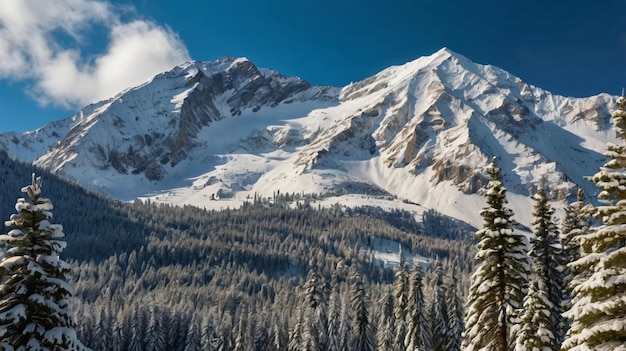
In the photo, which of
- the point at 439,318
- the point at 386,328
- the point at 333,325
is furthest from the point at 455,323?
the point at 333,325

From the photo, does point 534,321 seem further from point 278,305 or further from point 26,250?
point 278,305

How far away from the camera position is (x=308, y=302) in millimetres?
79250

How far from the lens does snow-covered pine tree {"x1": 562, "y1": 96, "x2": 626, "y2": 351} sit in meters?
13.9

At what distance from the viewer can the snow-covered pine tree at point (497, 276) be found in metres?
21.5

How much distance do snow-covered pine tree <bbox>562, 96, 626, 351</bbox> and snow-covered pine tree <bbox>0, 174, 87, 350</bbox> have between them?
16278mm

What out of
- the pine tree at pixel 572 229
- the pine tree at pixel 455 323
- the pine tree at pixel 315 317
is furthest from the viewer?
the pine tree at pixel 315 317

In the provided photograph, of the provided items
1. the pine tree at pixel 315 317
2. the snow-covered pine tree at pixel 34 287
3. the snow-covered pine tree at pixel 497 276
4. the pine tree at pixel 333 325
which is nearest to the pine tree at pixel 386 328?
the pine tree at pixel 333 325

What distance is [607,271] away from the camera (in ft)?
46.2

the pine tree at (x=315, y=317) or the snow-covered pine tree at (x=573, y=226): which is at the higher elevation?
the snow-covered pine tree at (x=573, y=226)

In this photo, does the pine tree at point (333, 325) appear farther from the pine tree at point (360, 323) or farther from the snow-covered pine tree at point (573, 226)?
the snow-covered pine tree at point (573, 226)

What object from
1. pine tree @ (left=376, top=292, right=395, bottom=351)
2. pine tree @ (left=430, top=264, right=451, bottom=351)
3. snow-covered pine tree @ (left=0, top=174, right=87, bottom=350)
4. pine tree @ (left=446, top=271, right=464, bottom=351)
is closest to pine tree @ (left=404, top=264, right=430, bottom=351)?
pine tree @ (left=446, top=271, right=464, bottom=351)

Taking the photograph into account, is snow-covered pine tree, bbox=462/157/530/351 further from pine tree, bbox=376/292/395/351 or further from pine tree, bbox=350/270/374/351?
pine tree, bbox=376/292/395/351

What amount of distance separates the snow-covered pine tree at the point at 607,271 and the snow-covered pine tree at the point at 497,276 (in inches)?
Result: 233

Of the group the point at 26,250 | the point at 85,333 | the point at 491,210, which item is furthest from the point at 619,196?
the point at 85,333
